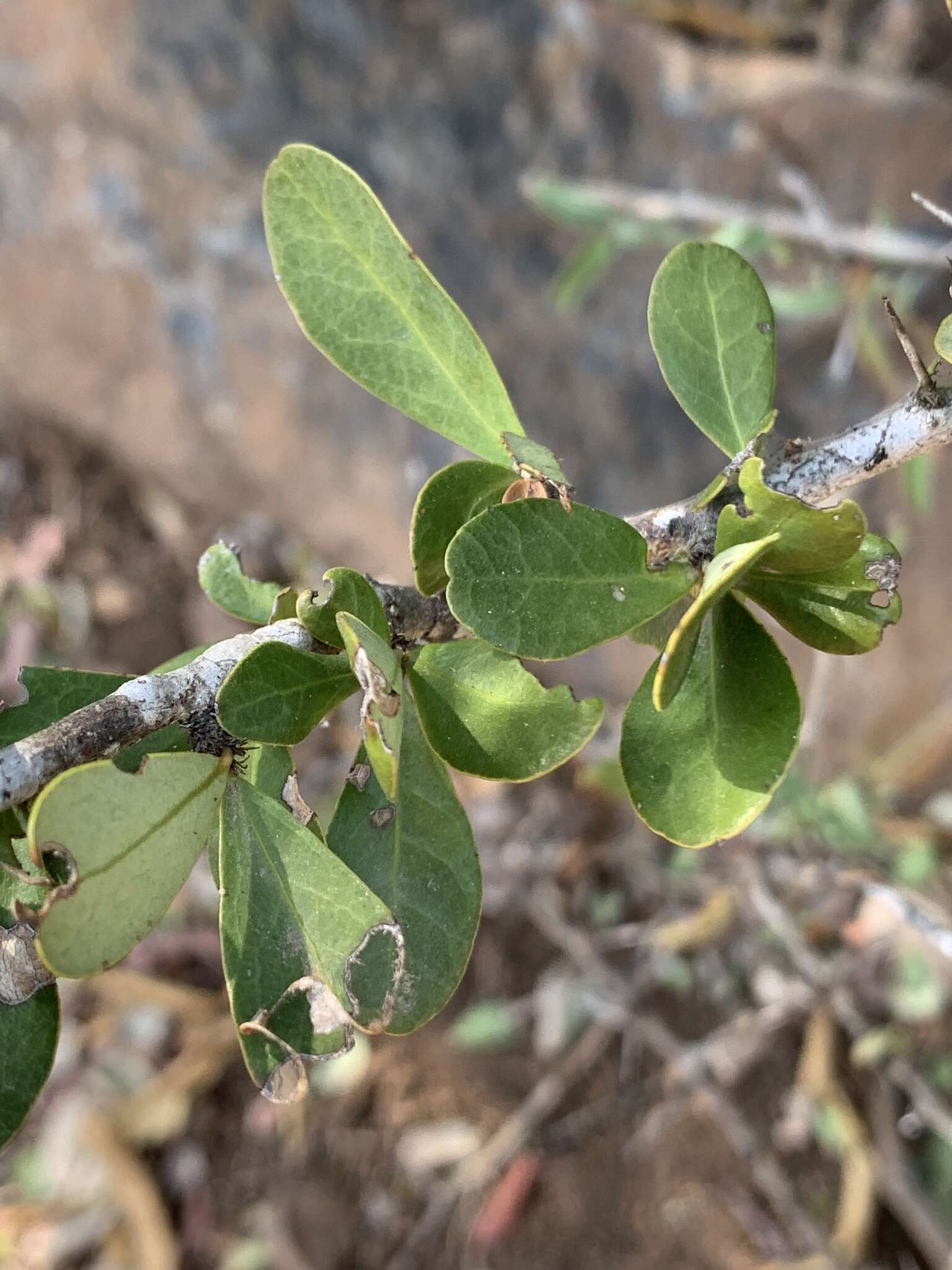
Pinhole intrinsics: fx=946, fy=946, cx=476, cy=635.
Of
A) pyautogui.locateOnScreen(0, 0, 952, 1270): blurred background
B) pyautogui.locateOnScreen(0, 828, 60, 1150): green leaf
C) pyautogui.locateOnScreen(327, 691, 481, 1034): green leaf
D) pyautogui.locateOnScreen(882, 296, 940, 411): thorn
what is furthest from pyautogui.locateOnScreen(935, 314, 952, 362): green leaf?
pyautogui.locateOnScreen(0, 0, 952, 1270): blurred background

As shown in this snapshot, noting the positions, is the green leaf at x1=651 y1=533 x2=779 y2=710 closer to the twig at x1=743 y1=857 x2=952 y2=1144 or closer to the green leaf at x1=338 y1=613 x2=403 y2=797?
the green leaf at x1=338 y1=613 x2=403 y2=797

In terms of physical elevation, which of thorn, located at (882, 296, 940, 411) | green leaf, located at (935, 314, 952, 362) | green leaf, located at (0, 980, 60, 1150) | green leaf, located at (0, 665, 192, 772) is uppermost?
green leaf, located at (935, 314, 952, 362)

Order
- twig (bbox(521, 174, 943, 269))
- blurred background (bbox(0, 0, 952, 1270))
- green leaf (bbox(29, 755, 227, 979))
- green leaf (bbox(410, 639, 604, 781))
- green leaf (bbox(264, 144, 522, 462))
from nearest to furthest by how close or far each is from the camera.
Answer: green leaf (bbox(29, 755, 227, 979)), green leaf (bbox(410, 639, 604, 781)), green leaf (bbox(264, 144, 522, 462)), twig (bbox(521, 174, 943, 269)), blurred background (bbox(0, 0, 952, 1270))

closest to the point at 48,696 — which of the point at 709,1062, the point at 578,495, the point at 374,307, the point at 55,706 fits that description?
the point at 55,706

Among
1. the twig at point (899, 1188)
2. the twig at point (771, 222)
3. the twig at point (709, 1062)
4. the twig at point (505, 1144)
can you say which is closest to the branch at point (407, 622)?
the twig at point (771, 222)

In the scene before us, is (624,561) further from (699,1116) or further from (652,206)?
(699,1116)

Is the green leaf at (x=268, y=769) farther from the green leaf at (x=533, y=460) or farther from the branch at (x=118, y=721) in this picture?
the green leaf at (x=533, y=460)

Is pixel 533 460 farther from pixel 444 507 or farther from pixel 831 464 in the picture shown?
pixel 831 464
